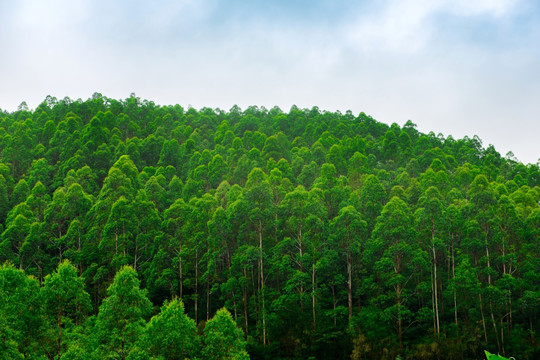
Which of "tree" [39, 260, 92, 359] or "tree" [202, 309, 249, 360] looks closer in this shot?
"tree" [39, 260, 92, 359]

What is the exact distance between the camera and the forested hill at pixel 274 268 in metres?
23.8

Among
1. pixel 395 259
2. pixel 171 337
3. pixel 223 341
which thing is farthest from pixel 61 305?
pixel 395 259

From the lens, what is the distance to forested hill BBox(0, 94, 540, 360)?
23.8 metres

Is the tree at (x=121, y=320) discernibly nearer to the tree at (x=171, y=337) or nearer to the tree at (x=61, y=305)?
the tree at (x=171, y=337)

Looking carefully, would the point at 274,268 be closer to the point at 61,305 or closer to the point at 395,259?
the point at 395,259

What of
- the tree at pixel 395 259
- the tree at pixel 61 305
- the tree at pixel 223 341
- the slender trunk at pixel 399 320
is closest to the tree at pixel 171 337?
the tree at pixel 223 341

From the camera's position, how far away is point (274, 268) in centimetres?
3697

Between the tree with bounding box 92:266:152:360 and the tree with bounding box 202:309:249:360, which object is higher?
the tree with bounding box 92:266:152:360

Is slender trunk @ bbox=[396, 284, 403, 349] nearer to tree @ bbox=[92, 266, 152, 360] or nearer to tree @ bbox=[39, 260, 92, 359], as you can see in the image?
tree @ bbox=[92, 266, 152, 360]

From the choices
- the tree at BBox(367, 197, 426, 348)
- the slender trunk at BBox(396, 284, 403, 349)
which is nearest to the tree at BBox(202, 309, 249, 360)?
the slender trunk at BBox(396, 284, 403, 349)

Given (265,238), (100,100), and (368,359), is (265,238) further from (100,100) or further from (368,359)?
(100,100)

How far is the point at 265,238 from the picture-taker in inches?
1558

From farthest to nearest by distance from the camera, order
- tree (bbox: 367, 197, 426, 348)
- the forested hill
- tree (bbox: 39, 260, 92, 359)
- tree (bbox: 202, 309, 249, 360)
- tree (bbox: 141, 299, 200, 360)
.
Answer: tree (bbox: 367, 197, 426, 348) < the forested hill < tree (bbox: 202, 309, 249, 360) < tree (bbox: 39, 260, 92, 359) < tree (bbox: 141, 299, 200, 360)

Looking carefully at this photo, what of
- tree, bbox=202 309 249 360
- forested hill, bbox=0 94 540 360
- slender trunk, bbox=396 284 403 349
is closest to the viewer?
tree, bbox=202 309 249 360
